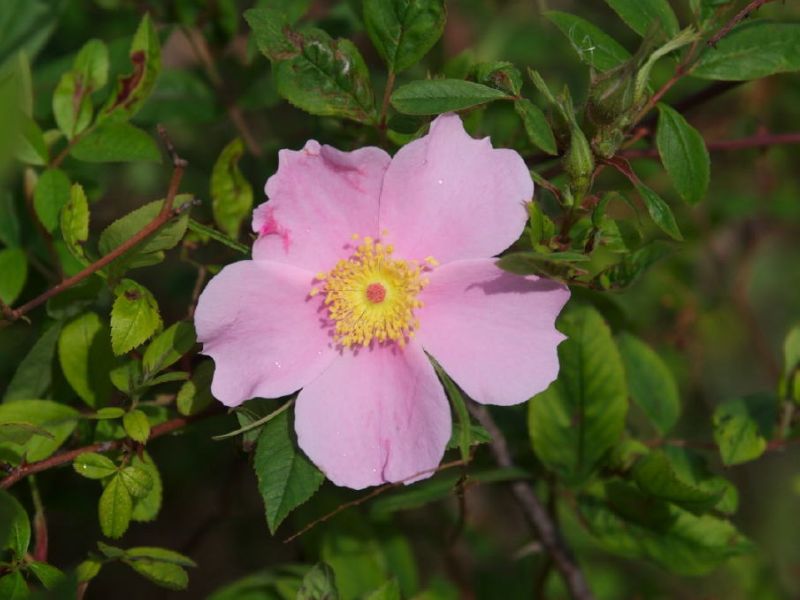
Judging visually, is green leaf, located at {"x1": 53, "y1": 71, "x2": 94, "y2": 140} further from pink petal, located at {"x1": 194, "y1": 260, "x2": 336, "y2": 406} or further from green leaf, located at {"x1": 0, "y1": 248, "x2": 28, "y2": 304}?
pink petal, located at {"x1": 194, "y1": 260, "x2": 336, "y2": 406}

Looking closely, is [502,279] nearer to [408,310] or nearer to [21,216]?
[408,310]

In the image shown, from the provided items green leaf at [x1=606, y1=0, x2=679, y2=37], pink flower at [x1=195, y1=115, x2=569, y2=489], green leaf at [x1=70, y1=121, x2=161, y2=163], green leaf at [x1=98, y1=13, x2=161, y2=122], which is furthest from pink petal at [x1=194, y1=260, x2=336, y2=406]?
green leaf at [x1=606, y1=0, x2=679, y2=37]

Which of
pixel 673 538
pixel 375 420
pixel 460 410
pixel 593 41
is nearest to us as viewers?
pixel 460 410

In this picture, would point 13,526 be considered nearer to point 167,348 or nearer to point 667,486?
point 167,348

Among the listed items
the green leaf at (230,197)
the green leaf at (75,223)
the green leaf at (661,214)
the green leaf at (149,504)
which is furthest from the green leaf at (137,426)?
the green leaf at (661,214)

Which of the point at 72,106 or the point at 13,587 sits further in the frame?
the point at 72,106

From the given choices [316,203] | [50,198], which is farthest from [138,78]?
[316,203]
